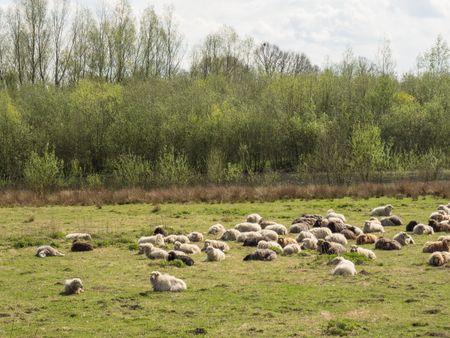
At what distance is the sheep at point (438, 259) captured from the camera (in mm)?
16297

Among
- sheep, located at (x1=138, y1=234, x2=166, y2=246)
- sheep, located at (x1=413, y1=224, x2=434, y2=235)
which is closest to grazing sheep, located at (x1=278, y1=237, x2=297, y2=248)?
sheep, located at (x1=138, y1=234, x2=166, y2=246)

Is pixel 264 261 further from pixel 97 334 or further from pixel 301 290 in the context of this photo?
pixel 97 334

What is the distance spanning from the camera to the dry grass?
36438 millimetres

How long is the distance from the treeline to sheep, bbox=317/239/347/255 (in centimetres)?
2521

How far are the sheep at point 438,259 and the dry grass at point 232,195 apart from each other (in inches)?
774

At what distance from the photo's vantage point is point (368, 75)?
68438mm

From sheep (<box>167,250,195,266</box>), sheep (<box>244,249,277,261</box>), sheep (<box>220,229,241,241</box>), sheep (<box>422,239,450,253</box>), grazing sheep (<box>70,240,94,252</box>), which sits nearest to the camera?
sheep (<box>167,250,195,266</box>)

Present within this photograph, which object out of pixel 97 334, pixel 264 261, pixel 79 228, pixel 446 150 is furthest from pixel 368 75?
pixel 97 334

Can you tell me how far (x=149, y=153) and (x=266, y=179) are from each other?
14.5 m

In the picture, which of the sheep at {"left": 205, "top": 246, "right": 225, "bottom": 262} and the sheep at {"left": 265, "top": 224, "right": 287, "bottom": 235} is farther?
the sheep at {"left": 265, "top": 224, "right": 287, "bottom": 235}

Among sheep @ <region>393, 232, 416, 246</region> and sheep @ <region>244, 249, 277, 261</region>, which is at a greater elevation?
sheep @ <region>393, 232, 416, 246</region>

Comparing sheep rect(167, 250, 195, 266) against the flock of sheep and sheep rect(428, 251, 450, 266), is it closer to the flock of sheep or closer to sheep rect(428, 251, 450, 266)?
the flock of sheep

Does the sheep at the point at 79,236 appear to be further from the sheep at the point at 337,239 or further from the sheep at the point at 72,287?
the sheep at the point at 337,239

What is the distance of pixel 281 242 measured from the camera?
1973 centimetres
